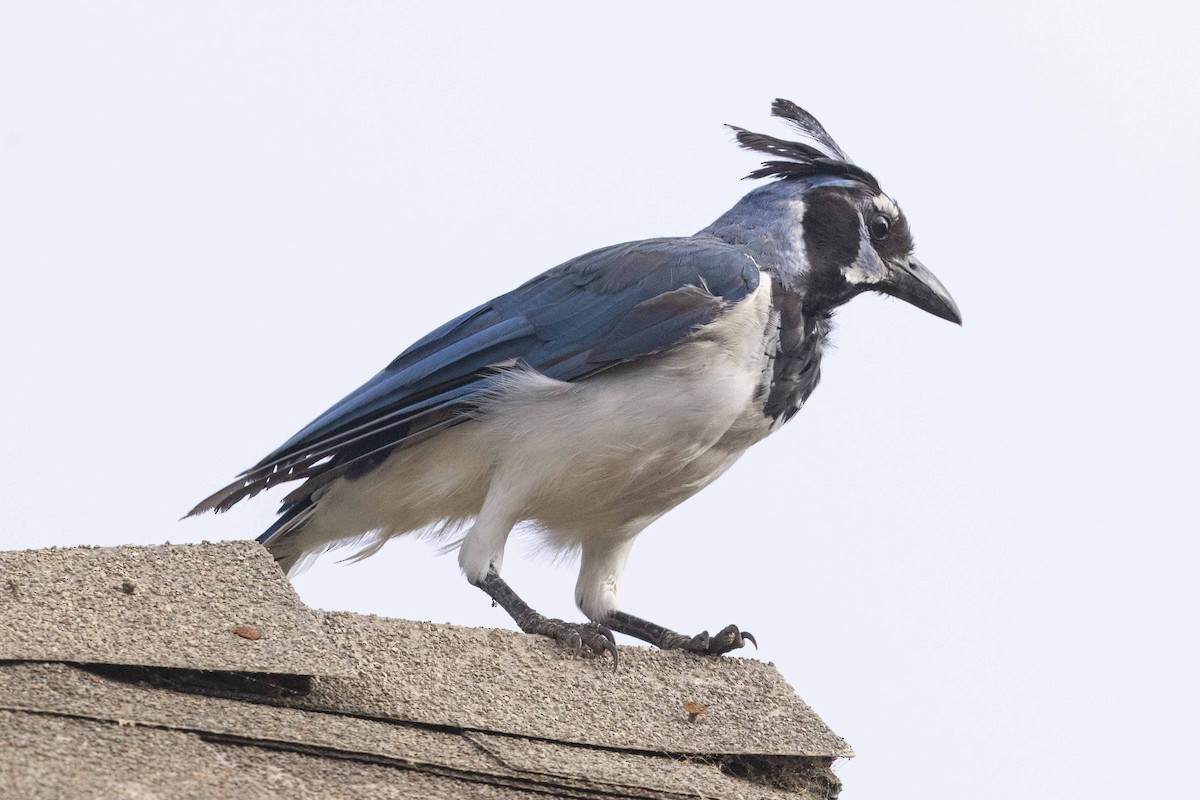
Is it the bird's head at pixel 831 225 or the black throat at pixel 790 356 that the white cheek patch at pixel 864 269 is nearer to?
the bird's head at pixel 831 225

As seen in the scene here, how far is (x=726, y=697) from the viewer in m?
4.71

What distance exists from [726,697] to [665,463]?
104cm

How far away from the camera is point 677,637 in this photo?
5660 mm

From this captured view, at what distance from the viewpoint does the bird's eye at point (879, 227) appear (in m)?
6.29

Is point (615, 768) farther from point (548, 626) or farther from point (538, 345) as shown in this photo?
point (538, 345)

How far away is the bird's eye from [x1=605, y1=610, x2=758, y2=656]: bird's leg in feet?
5.42

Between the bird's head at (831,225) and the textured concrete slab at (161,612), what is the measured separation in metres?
2.49

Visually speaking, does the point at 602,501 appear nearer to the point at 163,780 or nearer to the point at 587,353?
the point at 587,353

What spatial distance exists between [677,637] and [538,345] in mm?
1077

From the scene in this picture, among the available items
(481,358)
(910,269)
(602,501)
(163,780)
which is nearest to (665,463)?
(602,501)

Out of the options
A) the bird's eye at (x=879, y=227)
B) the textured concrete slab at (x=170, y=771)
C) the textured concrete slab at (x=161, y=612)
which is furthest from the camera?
the bird's eye at (x=879, y=227)

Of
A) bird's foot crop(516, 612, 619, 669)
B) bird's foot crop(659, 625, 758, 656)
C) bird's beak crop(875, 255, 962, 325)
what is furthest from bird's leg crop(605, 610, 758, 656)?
bird's beak crop(875, 255, 962, 325)

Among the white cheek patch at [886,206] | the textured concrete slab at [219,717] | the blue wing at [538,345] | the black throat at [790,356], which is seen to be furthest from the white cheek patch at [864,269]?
the textured concrete slab at [219,717]

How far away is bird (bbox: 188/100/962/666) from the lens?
547 cm
